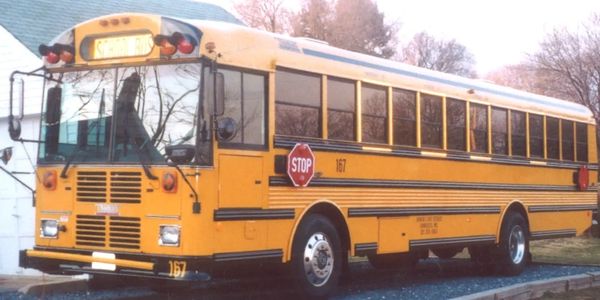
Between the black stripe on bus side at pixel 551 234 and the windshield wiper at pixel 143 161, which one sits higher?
the windshield wiper at pixel 143 161

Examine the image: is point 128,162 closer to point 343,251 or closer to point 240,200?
point 240,200

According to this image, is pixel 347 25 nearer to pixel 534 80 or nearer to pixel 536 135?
pixel 534 80

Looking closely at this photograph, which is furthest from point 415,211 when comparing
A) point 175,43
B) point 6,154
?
point 6,154

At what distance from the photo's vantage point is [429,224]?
12.6 m

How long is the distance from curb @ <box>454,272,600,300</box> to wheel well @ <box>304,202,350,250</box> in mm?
1739

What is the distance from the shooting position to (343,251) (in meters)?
10.9

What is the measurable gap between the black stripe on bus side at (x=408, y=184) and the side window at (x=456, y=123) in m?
0.56

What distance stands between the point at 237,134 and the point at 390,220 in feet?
10.4

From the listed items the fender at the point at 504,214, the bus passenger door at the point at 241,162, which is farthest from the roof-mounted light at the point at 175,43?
the fender at the point at 504,214

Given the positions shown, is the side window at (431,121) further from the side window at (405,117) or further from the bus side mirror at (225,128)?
the bus side mirror at (225,128)

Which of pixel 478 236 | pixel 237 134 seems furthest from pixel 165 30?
pixel 478 236

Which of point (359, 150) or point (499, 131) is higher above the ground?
point (499, 131)

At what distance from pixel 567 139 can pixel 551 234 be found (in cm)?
181

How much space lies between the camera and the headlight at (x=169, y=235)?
8.90m
